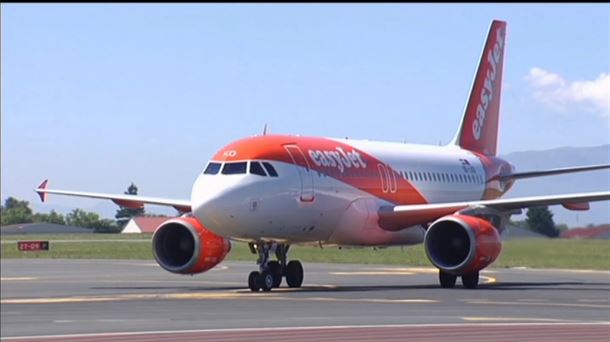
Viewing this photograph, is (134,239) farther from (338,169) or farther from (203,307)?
(203,307)

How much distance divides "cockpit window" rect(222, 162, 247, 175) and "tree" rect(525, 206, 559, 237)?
24.1 ft

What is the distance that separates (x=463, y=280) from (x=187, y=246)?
7129 millimetres

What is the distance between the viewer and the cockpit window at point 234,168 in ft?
106

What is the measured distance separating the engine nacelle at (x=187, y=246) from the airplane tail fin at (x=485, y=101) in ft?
42.4

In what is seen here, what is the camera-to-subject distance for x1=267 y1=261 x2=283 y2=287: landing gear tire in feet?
108

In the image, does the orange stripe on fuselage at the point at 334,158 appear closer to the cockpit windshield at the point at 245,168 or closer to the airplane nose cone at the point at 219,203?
the cockpit windshield at the point at 245,168

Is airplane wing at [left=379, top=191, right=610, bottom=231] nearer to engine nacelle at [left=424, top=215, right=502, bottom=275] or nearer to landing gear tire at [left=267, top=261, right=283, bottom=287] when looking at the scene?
engine nacelle at [left=424, top=215, right=502, bottom=275]

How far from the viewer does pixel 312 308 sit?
25.5 meters

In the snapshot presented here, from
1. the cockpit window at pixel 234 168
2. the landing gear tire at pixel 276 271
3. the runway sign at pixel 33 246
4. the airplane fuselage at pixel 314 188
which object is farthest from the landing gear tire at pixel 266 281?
the runway sign at pixel 33 246

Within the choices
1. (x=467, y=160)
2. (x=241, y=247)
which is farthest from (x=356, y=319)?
(x=241, y=247)

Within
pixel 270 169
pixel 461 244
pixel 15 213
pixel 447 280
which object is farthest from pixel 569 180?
pixel 15 213

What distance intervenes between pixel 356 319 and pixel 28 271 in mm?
25935

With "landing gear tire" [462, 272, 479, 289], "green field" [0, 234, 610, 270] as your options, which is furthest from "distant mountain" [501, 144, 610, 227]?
"landing gear tire" [462, 272, 479, 289]

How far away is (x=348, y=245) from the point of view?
36.2m
